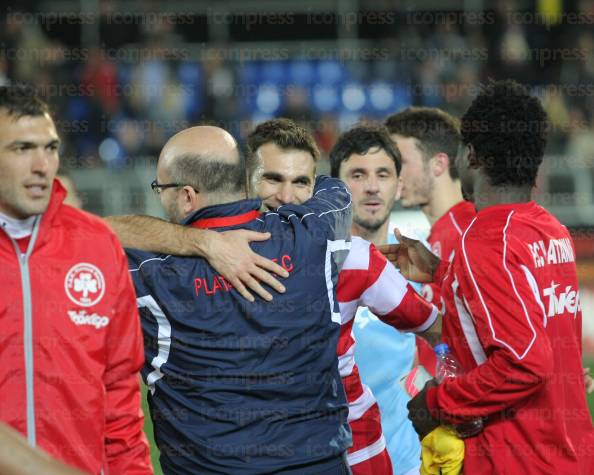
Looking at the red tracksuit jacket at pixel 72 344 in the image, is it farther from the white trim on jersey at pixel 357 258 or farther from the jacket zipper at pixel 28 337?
the white trim on jersey at pixel 357 258

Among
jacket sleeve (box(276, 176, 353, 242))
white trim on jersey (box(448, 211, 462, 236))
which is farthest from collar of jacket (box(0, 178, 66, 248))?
white trim on jersey (box(448, 211, 462, 236))

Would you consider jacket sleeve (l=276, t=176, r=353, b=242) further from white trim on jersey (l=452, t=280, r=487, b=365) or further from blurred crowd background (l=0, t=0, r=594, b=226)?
blurred crowd background (l=0, t=0, r=594, b=226)

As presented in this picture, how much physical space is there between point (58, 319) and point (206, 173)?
0.77 m

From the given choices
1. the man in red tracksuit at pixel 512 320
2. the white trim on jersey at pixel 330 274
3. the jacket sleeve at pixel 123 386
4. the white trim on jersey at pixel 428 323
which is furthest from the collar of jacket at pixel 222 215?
the white trim on jersey at pixel 428 323

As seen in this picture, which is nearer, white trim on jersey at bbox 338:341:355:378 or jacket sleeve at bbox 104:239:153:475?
jacket sleeve at bbox 104:239:153:475

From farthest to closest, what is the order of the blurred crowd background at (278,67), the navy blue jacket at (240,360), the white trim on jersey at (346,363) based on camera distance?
1. the blurred crowd background at (278,67)
2. the white trim on jersey at (346,363)
3. the navy blue jacket at (240,360)

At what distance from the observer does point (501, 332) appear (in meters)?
3.28

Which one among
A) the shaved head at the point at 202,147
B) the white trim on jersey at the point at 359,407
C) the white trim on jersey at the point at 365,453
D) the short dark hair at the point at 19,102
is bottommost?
the white trim on jersey at the point at 365,453

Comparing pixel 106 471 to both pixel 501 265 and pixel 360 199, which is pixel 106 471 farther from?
pixel 360 199

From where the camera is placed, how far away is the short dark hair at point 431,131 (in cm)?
594

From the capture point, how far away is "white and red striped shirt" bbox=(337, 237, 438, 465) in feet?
12.5

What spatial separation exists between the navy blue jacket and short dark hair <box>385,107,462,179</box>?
2.67 meters

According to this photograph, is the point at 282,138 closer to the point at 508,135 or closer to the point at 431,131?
the point at 508,135

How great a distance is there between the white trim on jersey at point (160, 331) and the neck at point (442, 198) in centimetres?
290
